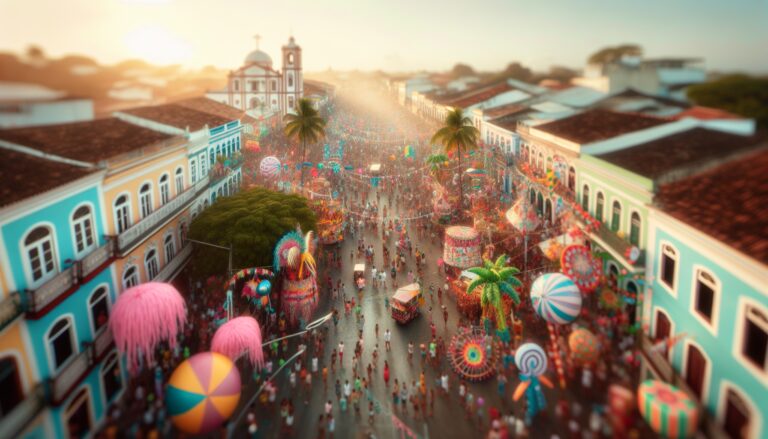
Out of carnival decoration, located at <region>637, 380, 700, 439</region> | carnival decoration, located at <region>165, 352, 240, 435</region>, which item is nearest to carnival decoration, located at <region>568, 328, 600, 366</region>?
carnival decoration, located at <region>637, 380, 700, 439</region>

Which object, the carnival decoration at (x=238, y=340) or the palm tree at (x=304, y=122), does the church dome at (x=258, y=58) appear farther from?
the carnival decoration at (x=238, y=340)

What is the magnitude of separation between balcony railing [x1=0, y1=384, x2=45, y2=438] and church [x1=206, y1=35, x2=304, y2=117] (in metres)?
56.7

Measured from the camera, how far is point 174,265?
21.1 metres

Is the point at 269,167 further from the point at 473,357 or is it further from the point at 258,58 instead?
the point at 258,58

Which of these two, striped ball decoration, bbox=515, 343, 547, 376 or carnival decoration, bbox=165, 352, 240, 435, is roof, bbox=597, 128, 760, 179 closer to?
striped ball decoration, bbox=515, 343, 547, 376

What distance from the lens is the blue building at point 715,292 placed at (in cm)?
1012

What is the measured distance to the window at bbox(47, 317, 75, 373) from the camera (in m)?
12.6

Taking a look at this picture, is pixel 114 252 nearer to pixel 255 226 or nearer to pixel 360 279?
pixel 255 226

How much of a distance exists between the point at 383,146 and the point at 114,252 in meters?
46.3

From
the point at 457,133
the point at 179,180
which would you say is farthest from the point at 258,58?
the point at 179,180

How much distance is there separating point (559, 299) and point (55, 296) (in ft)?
48.6

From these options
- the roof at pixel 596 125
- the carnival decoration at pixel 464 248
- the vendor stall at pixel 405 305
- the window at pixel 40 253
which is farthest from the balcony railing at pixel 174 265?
the roof at pixel 596 125

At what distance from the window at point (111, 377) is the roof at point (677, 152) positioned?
17.9 m

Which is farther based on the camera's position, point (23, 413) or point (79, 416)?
point (79, 416)
